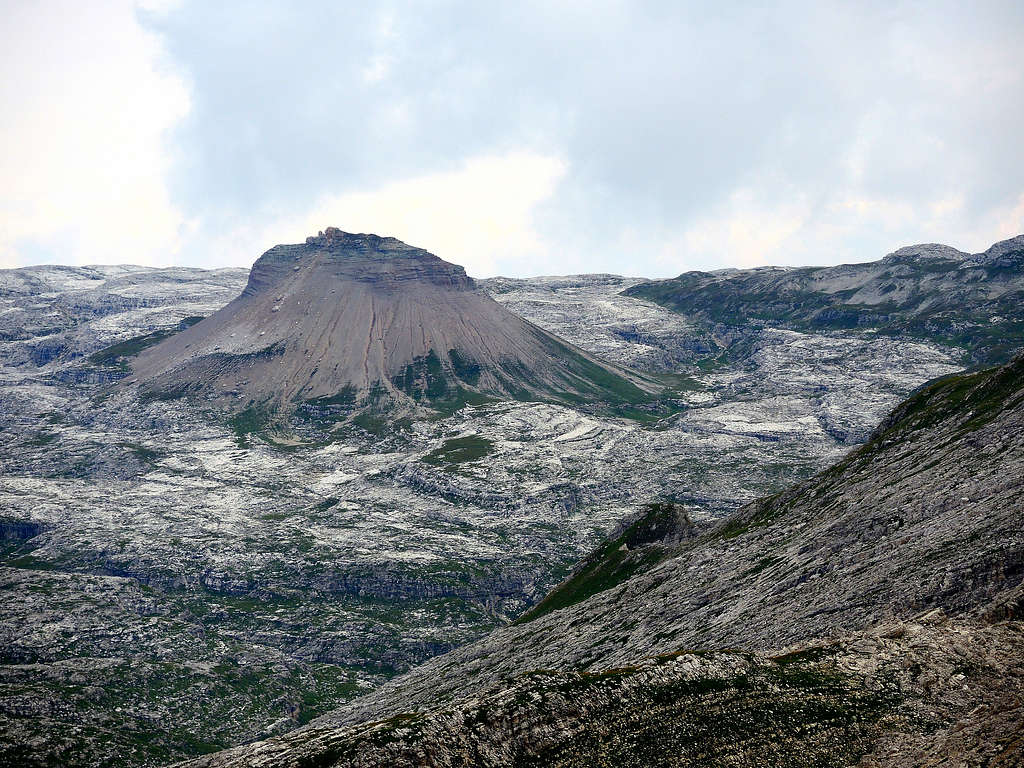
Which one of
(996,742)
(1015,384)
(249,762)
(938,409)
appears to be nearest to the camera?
(996,742)

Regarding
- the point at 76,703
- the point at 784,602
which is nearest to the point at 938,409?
the point at 784,602

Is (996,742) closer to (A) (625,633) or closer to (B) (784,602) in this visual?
(B) (784,602)

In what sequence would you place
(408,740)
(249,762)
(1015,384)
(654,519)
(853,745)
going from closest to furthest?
(853,745) < (408,740) < (249,762) < (1015,384) < (654,519)

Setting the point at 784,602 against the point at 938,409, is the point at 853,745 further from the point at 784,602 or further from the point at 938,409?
the point at 938,409

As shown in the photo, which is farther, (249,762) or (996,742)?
(249,762)

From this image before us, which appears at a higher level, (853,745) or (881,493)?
(881,493)

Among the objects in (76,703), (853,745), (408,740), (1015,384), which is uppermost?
(1015,384)
